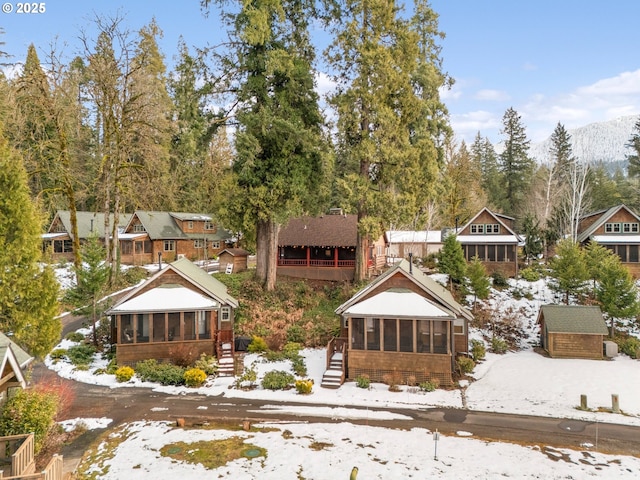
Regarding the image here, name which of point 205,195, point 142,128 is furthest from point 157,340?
point 205,195

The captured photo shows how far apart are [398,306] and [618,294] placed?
1549 centimetres

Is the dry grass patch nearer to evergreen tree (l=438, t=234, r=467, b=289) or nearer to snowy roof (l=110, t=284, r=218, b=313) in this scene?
snowy roof (l=110, t=284, r=218, b=313)

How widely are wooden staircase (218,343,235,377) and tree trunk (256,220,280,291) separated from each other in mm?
7234

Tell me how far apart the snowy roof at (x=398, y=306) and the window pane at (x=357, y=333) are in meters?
0.59

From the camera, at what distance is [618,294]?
2431cm

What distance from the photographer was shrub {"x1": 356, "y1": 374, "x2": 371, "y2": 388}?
18062mm

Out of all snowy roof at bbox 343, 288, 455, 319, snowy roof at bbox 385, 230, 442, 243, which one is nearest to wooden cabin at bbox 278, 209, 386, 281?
snowy roof at bbox 343, 288, 455, 319

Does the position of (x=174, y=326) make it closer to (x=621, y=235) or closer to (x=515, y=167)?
(x=621, y=235)

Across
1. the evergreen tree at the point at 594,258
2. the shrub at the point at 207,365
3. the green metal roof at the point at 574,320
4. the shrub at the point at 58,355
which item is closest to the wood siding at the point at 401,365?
the shrub at the point at 207,365

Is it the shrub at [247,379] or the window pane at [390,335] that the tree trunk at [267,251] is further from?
the window pane at [390,335]

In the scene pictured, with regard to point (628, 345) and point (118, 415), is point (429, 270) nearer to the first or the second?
point (628, 345)

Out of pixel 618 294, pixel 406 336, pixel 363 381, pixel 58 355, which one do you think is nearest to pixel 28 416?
pixel 58 355

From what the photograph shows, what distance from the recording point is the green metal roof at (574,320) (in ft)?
74.7

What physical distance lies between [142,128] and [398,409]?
27.1m
